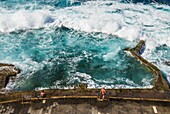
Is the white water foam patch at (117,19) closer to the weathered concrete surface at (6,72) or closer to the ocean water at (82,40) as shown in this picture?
the ocean water at (82,40)

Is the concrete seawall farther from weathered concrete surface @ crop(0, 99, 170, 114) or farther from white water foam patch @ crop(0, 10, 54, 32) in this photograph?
white water foam patch @ crop(0, 10, 54, 32)

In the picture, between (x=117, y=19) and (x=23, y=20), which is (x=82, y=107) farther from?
(x=23, y=20)

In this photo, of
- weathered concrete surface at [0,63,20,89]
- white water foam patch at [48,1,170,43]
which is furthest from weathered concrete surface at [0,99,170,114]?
white water foam patch at [48,1,170,43]

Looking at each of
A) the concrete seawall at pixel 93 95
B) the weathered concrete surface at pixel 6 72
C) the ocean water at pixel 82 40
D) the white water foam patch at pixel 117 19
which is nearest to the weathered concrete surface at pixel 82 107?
the concrete seawall at pixel 93 95

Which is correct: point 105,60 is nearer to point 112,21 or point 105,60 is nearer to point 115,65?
point 115,65

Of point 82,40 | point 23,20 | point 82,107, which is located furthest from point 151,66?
point 23,20

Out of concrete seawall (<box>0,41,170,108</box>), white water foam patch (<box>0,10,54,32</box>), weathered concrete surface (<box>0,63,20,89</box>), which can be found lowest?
white water foam patch (<box>0,10,54,32</box>)

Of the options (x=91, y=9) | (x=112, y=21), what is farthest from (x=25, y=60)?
(x=91, y=9)

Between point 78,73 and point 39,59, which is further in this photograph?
point 39,59
